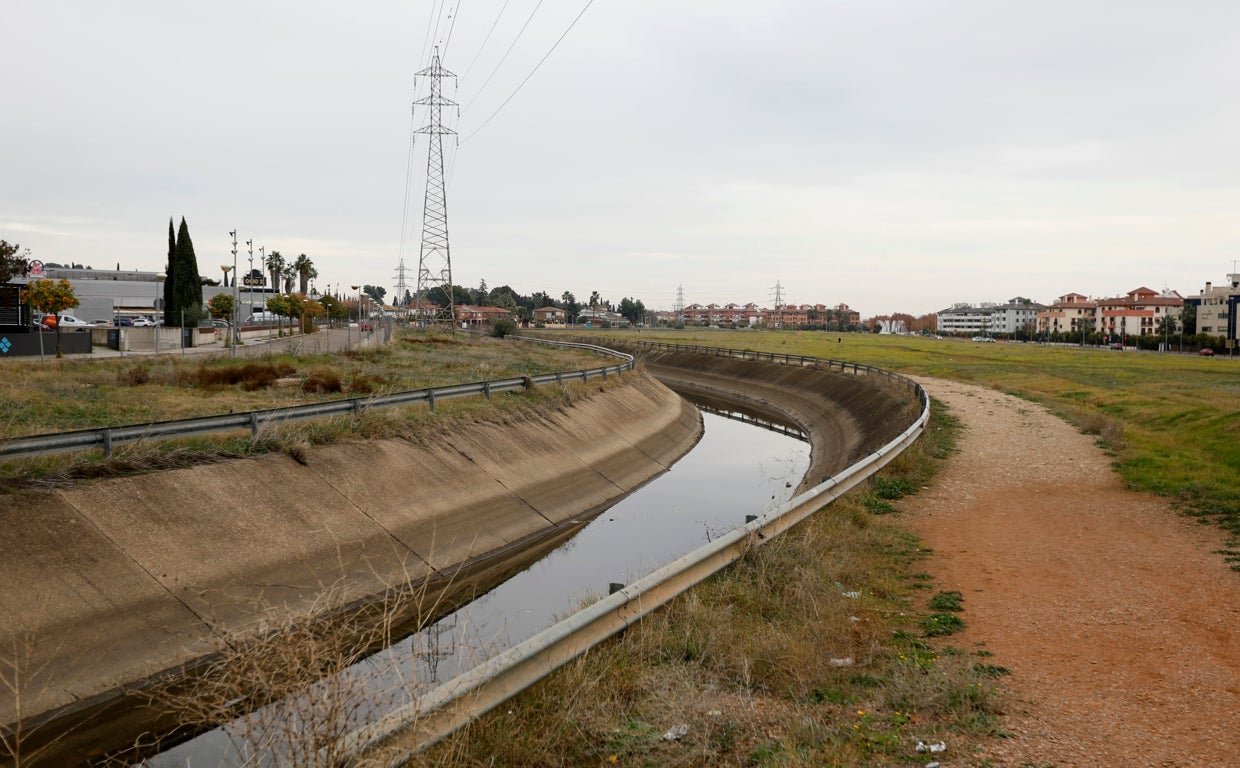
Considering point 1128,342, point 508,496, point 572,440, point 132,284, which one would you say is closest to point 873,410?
point 572,440

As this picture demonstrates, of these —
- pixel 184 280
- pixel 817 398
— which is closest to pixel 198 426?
pixel 817 398

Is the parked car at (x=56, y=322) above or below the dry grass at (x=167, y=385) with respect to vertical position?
above

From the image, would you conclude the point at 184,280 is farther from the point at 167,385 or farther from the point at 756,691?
the point at 756,691

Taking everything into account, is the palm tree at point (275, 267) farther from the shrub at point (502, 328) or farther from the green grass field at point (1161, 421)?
the green grass field at point (1161, 421)

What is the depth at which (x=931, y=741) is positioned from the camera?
17.7 ft

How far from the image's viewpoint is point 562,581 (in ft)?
51.9

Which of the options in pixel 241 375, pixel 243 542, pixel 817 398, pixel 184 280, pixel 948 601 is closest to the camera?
pixel 948 601

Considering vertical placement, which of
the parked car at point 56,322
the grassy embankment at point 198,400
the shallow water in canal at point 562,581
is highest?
the parked car at point 56,322

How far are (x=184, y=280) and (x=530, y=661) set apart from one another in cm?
6743

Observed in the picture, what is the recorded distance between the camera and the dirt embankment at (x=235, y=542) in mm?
10469

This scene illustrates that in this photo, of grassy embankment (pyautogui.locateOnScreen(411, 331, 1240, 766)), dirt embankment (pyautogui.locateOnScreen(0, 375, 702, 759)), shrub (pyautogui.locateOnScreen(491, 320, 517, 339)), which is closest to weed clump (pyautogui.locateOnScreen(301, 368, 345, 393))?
dirt embankment (pyautogui.locateOnScreen(0, 375, 702, 759))

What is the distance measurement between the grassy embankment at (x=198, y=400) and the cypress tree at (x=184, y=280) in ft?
92.3

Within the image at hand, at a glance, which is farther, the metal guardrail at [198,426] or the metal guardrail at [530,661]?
the metal guardrail at [198,426]

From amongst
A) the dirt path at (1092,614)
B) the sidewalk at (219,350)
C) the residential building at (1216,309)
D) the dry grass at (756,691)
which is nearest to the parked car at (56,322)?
the sidewalk at (219,350)
